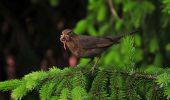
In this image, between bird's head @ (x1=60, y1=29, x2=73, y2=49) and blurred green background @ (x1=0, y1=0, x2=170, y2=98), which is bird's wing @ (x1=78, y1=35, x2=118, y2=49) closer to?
bird's head @ (x1=60, y1=29, x2=73, y2=49)

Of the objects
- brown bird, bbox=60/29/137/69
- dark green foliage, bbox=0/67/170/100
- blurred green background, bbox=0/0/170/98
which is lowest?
dark green foliage, bbox=0/67/170/100

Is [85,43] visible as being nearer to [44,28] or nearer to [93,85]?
[93,85]

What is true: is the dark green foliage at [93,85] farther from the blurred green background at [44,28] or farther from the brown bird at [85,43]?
the blurred green background at [44,28]

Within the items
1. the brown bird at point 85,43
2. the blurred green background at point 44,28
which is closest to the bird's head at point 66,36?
the brown bird at point 85,43

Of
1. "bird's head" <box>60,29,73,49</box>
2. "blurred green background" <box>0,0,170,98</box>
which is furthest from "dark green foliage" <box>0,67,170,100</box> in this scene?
"blurred green background" <box>0,0,170,98</box>

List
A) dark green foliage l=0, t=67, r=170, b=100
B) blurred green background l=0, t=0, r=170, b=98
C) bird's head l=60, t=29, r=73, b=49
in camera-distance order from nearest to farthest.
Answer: dark green foliage l=0, t=67, r=170, b=100 < bird's head l=60, t=29, r=73, b=49 < blurred green background l=0, t=0, r=170, b=98

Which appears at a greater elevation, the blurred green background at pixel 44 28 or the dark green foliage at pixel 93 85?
the blurred green background at pixel 44 28

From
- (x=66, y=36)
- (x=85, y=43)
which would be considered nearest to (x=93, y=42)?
(x=85, y=43)

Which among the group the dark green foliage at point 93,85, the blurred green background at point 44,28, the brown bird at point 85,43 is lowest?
the dark green foliage at point 93,85

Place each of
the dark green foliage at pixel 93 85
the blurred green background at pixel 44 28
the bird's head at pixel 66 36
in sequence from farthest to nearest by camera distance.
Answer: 1. the blurred green background at pixel 44 28
2. the bird's head at pixel 66 36
3. the dark green foliage at pixel 93 85
